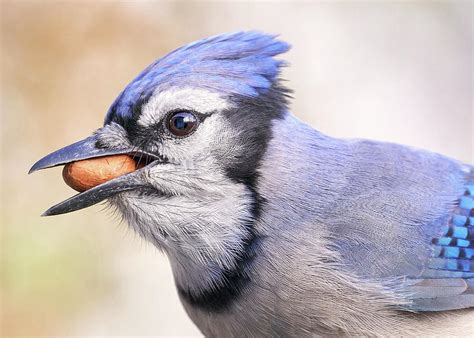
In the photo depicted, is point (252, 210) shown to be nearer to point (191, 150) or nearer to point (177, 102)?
point (191, 150)

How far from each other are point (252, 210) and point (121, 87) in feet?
9.53

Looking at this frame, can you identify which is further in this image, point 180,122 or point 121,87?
point 121,87

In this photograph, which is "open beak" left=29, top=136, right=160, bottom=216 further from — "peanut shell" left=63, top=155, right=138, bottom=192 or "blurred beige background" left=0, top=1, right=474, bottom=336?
"blurred beige background" left=0, top=1, right=474, bottom=336

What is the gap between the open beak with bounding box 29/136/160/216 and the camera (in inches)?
80.3

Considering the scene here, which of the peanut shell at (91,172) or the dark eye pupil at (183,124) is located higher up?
the dark eye pupil at (183,124)

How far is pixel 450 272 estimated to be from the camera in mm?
2236

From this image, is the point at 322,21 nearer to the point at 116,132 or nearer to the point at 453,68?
the point at 453,68

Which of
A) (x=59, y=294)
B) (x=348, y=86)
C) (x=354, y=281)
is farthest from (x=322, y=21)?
(x=354, y=281)

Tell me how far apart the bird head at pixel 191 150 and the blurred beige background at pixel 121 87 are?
7.63 ft

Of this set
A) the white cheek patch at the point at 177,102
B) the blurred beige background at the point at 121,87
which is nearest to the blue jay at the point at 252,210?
the white cheek patch at the point at 177,102

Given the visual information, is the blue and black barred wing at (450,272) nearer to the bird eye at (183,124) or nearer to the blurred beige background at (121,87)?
the bird eye at (183,124)

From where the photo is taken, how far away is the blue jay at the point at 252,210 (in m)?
2.08

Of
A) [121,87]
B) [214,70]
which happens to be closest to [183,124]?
[214,70]

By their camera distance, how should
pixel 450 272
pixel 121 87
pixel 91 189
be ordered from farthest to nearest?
1. pixel 121 87
2. pixel 450 272
3. pixel 91 189
